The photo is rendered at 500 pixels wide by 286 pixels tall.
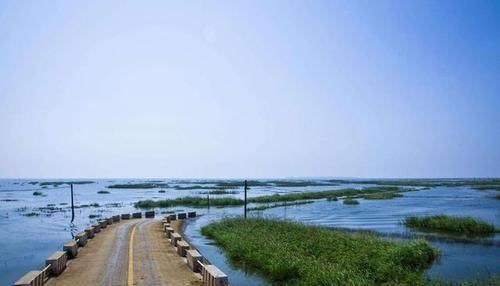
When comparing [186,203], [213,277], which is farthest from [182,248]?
[186,203]

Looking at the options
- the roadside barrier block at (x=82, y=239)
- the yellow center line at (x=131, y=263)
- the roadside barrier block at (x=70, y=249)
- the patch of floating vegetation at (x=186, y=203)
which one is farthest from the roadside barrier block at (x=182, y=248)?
the patch of floating vegetation at (x=186, y=203)

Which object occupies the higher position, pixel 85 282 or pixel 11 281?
pixel 85 282

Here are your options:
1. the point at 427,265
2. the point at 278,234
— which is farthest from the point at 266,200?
the point at 427,265

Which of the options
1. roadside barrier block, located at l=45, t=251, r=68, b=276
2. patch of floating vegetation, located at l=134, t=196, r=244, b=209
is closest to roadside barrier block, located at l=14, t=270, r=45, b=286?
roadside barrier block, located at l=45, t=251, r=68, b=276

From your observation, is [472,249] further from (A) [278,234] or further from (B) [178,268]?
(B) [178,268]

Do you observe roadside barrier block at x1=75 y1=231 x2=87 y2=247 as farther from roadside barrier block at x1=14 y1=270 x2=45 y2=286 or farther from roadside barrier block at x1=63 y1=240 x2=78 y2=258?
roadside barrier block at x1=14 y1=270 x2=45 y2=286
